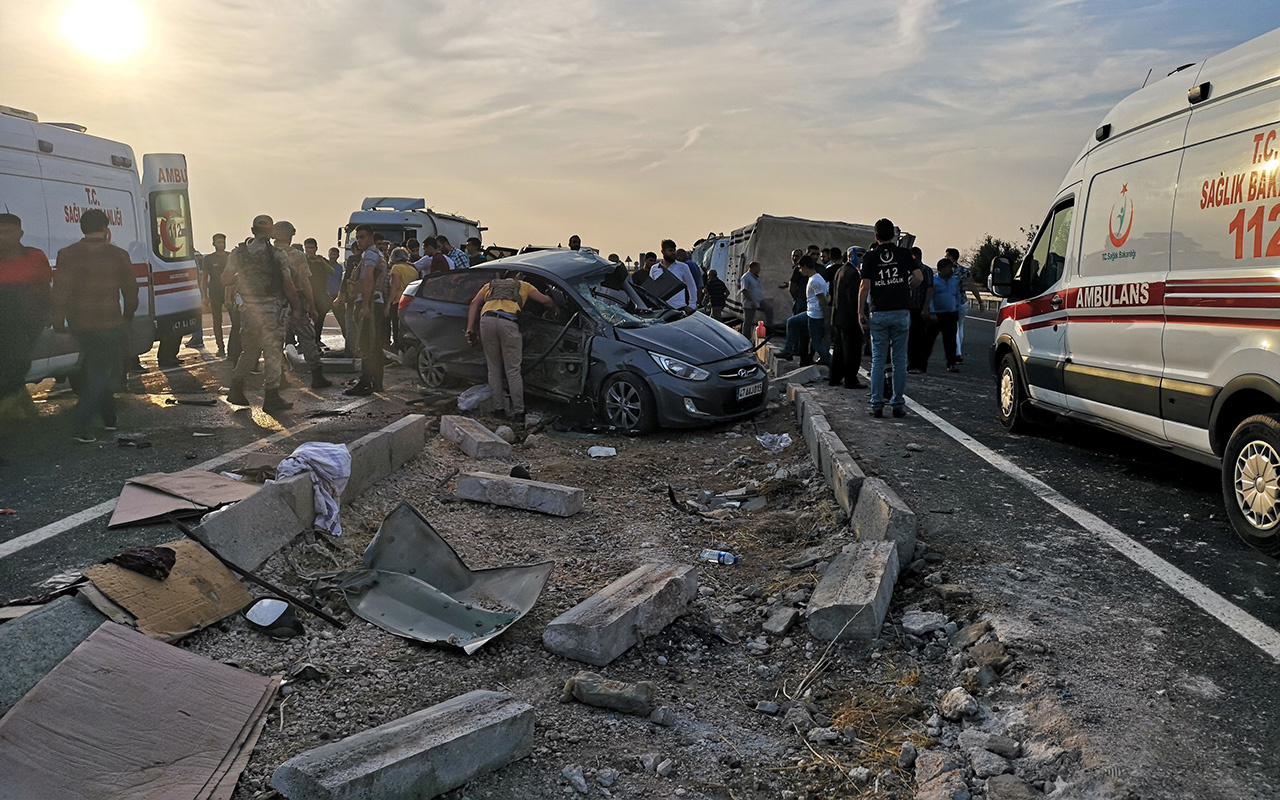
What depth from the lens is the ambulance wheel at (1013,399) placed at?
8023 mm

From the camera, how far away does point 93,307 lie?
796 centimetres

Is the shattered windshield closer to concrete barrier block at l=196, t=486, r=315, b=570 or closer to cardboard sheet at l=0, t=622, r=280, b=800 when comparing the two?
concrete barrier block at l=196, t=486, r=315, b=570

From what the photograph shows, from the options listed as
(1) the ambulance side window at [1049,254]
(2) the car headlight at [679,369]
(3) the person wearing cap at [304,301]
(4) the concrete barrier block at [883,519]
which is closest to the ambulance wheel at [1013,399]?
(1) the ambulance side window at [1049,254]

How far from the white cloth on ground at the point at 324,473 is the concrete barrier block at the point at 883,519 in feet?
10.1

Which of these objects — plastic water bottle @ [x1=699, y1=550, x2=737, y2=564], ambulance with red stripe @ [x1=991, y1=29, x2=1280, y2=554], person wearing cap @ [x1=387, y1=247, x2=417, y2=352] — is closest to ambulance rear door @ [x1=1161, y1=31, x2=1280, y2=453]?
ambulance with red stripe @ [x1=991, y1=29, x2=1280, y2=554]

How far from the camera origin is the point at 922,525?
5391 mm

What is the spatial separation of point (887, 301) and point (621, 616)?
549 cm

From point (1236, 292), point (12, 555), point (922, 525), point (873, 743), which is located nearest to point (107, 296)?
point (12, 555)

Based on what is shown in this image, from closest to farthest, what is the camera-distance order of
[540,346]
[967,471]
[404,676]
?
1. [404,676]
2. [967,471]
3. [540,346]

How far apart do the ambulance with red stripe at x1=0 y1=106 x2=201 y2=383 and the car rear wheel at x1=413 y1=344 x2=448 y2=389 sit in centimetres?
320

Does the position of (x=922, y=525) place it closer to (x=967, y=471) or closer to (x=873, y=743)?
(x=967, y=471)

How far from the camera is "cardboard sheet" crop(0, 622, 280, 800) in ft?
9.07

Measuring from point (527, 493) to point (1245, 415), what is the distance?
14.2 feet

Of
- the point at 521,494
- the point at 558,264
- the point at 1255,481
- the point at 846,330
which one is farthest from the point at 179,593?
the point at 846,330
